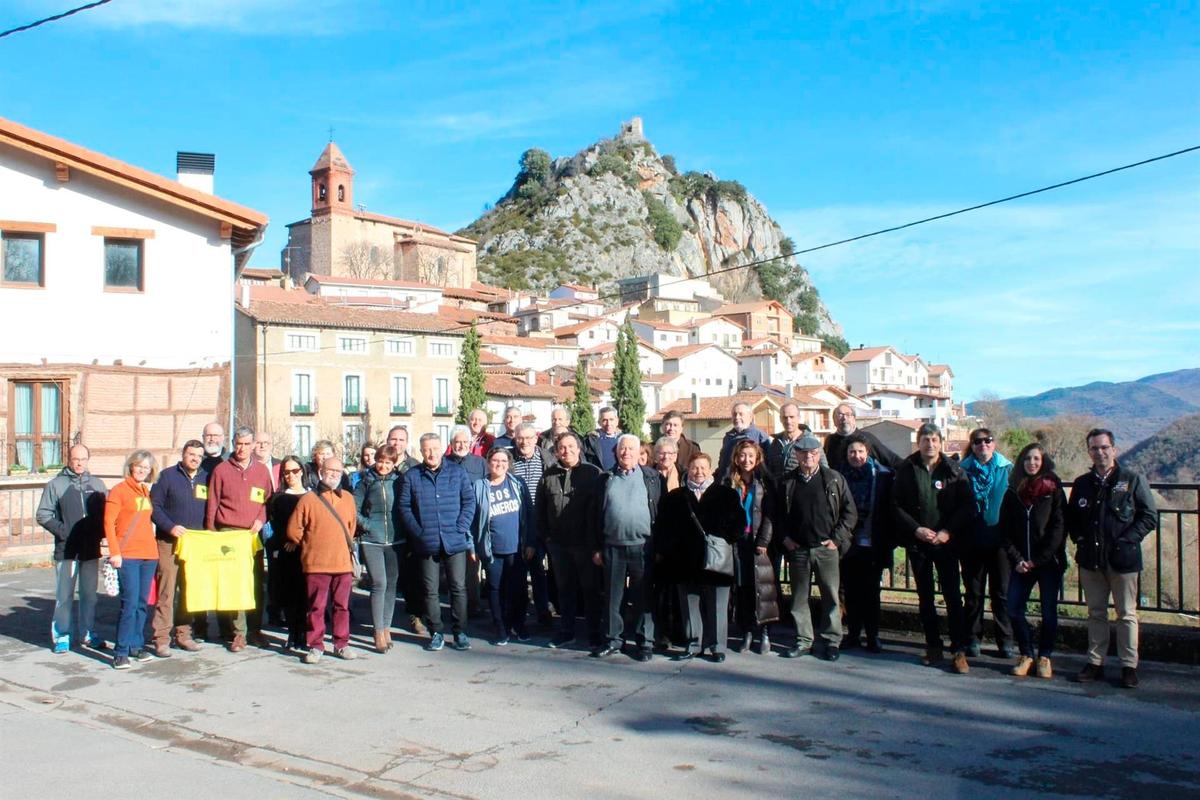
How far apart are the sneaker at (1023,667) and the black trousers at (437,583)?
4311mm

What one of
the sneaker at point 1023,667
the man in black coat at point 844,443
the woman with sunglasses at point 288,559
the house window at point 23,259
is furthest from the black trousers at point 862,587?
the house window at point 23,259

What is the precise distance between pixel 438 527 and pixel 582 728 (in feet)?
8.79

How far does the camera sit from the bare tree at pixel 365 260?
88250mm

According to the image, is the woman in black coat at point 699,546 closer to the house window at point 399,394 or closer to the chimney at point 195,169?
the chimney at point 195,169

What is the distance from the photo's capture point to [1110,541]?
6691 millimetres

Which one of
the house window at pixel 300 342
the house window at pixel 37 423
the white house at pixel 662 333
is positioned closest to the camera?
the house window at pixel 37 423

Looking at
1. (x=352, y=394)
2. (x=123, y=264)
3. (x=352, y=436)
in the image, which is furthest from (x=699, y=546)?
(x=352, y=394)

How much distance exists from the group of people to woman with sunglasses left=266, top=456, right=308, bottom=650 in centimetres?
3

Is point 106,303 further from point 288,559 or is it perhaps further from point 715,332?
point 715,332

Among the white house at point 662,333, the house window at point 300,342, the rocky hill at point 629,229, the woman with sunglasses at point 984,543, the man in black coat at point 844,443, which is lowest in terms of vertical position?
the woman with sunglasses at point 984,543

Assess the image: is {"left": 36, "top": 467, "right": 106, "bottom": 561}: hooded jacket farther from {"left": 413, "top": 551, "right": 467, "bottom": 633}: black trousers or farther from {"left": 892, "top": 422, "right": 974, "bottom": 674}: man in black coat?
{"left": 892, "top": 422, "right": 974, "bottom": 674}: man in black coat

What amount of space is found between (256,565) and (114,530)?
1210mm

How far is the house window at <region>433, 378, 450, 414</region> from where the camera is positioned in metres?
47.9

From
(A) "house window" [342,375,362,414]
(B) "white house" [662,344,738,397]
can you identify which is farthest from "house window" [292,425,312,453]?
(B) "white house" [662,344,738,397]
